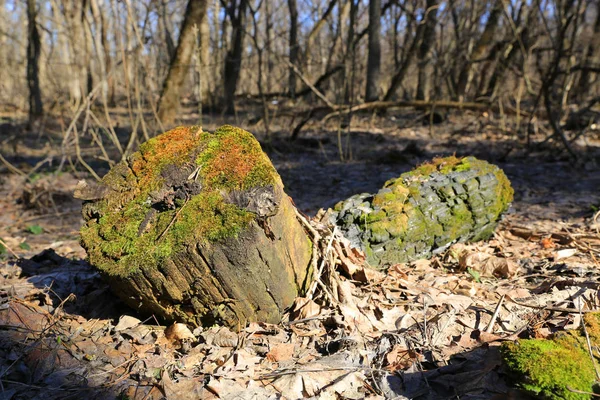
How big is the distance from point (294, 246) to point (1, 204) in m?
6.16

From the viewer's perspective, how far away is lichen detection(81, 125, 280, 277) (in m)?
2.44

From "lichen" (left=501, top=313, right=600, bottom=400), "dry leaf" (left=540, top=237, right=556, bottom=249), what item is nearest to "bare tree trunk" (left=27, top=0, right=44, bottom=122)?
"dry leaf" (left=540, top=237, right=556, bottom=249)

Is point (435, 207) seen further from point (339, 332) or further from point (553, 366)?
point (553, 366)

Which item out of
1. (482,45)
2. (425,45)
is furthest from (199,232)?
(482,45)

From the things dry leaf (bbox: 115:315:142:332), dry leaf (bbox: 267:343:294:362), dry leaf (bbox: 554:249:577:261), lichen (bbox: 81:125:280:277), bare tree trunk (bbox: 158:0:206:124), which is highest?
bare tree trunk (bbox: 158:0:206:124)

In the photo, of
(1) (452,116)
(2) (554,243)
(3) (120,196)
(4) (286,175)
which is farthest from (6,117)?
(2) (554,243)

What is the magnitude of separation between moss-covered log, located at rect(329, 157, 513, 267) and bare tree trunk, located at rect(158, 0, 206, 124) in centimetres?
638

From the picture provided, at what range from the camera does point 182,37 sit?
30.1ft

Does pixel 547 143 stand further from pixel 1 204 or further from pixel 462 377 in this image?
pixel 1 204

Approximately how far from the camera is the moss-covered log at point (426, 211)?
11.6ft

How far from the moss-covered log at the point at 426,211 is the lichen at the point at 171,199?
3.94 ft

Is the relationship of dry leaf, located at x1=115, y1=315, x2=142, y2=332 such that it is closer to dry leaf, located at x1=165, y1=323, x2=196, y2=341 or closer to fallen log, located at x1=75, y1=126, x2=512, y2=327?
fallen log, located at x1=75, y1=126, x2=512, y2=327

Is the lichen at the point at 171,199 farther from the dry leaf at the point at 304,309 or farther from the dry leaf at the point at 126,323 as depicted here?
the dry leaf at the point at 304,309

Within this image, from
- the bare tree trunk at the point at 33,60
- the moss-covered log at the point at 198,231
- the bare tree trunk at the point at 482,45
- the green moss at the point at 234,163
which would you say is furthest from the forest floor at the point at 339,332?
the bare tree trunk at the point at 33,60
